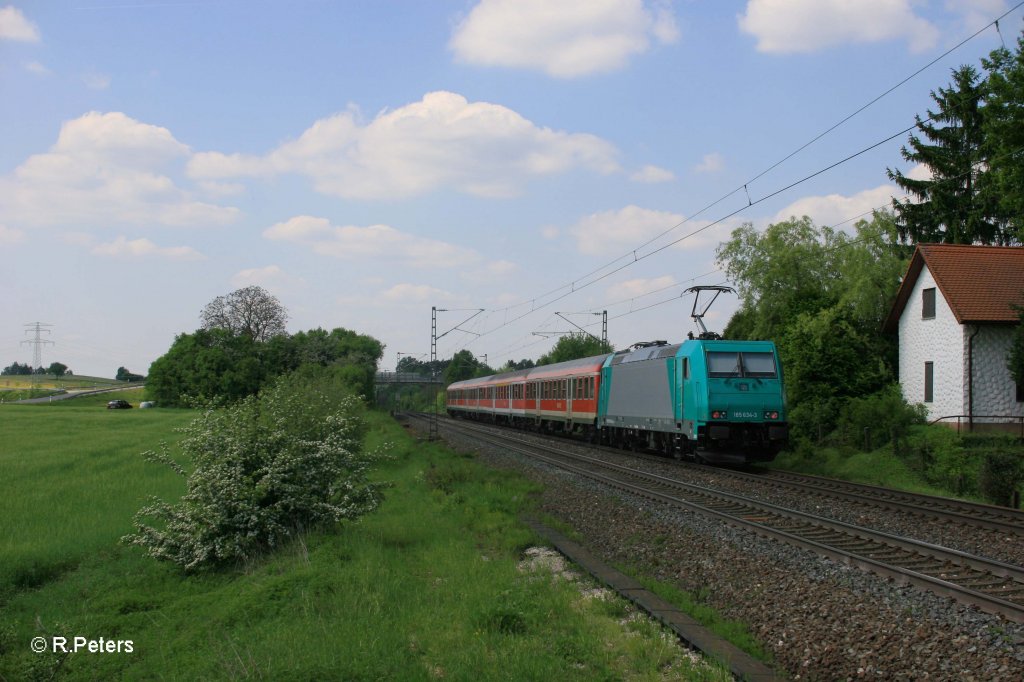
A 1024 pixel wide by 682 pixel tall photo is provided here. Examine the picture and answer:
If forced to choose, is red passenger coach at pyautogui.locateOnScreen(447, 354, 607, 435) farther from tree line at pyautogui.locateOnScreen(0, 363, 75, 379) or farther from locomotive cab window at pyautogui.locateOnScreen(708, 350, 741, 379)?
tree line at pyautogui.locateOnScreen(0, 363, 75, 379)

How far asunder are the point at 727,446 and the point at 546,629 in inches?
580

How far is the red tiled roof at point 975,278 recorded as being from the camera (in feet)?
85.7

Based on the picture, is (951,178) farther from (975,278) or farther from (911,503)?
(911,503)

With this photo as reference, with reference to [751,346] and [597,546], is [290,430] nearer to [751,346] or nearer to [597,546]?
[597,546]

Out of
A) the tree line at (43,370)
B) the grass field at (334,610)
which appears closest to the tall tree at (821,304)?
the grass field at (334,610)

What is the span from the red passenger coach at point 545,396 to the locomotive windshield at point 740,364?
10.3 m

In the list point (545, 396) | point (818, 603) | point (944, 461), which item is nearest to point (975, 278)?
point (944, 461)

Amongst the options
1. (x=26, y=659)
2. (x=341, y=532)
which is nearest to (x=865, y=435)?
(x=341, y=532)

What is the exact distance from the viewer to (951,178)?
122ft

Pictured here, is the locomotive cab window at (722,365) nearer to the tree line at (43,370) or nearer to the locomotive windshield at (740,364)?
the locomotive windshield at (740,364)

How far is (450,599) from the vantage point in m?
7.61

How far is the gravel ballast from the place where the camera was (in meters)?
5.85

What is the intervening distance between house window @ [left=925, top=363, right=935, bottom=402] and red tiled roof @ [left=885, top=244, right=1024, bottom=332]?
2764 mm

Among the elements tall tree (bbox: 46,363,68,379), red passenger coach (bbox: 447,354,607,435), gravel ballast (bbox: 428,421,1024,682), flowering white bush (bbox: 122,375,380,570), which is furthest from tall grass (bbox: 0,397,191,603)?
tall tree (bbox: 46,363,68,379)
